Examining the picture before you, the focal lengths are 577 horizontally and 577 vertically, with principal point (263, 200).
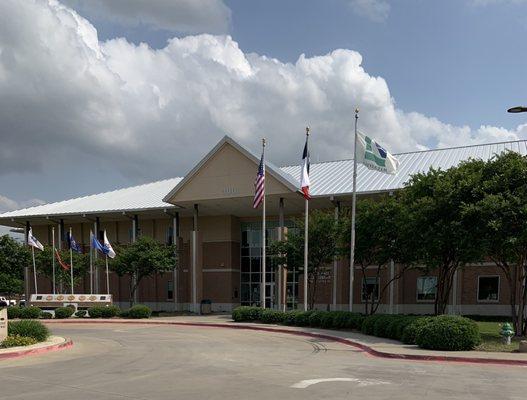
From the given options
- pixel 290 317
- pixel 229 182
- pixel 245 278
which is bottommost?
pixel 245 278

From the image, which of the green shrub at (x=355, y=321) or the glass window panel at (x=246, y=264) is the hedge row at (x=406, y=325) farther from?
the glass window panel at (x=246, y=264)

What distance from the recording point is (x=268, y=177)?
134 ft

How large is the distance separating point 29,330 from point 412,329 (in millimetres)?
13189

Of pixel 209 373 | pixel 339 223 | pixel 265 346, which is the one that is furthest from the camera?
pixel 339 223

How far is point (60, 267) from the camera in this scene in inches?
1957

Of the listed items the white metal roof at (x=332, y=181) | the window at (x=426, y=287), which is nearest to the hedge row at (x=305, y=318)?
the white metal roof at (x=332, y=181)

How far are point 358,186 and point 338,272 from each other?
275 inches

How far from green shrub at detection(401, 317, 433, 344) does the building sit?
17.1 meters

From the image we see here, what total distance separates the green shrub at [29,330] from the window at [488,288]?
30.1 metres

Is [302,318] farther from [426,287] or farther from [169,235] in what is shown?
[169,235]

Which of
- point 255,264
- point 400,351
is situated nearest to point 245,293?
point 255,264

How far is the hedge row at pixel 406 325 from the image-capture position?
17.7 meters

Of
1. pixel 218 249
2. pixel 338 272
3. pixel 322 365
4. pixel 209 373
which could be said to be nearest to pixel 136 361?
pixel 209 373

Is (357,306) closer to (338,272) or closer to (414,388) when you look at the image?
(338,272)
